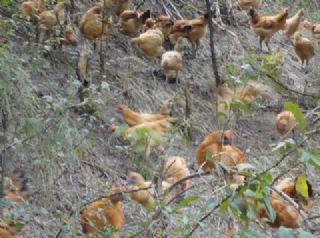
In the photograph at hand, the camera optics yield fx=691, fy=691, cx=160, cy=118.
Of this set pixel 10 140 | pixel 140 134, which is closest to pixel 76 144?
pixel 10 140

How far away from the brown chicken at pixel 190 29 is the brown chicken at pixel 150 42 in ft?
1.20

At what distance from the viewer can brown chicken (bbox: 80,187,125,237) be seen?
4.00 meters

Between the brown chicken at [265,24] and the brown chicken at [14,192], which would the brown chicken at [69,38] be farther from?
the brown chicken at [265,24]

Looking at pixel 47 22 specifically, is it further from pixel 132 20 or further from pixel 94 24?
pixel 132 20

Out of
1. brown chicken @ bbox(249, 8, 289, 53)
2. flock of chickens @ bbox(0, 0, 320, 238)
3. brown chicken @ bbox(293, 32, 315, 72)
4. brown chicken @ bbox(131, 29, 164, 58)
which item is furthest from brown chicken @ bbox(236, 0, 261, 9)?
brown chicken @ bbox(131, 29, 164, 58)

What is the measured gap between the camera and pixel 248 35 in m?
10.0

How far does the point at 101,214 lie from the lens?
13.0 feet

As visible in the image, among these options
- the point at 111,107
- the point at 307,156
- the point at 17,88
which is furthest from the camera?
the point at 111,107

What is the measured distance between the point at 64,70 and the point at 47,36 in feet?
1.36

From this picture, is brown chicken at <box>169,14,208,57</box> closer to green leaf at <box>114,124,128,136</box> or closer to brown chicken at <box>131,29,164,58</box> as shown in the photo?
brown chicken at <box>131,29,164,58</box>

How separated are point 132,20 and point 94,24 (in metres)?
0.93

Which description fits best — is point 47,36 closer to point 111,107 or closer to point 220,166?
point 111,107

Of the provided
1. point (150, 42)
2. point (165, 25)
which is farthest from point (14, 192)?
point (165, 25)

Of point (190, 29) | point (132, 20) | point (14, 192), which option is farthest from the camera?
point (190, 29)
